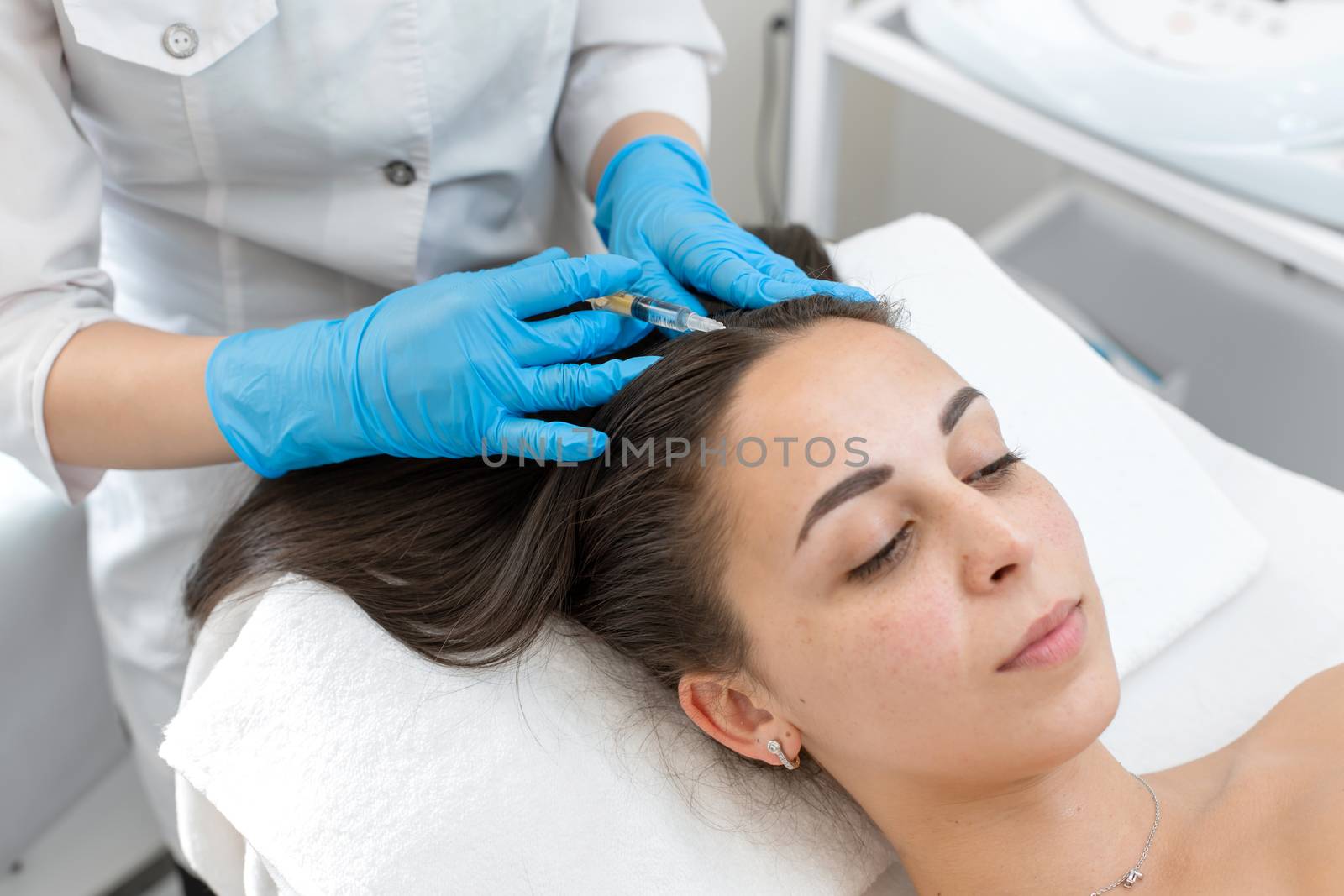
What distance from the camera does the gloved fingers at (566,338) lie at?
96cm

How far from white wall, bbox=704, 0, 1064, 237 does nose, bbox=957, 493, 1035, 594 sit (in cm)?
149

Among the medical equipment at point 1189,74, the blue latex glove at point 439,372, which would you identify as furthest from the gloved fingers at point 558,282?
the medical equipment at point 1189,74

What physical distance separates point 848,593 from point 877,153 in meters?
2.09

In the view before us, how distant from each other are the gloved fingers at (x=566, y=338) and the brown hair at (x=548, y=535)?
0.17 feet

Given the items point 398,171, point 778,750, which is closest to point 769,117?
point 398,171

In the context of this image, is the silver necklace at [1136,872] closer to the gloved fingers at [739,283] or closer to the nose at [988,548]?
the nose at [988,548]

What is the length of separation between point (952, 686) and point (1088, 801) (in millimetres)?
233

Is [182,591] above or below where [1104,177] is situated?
below

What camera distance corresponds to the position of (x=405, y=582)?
1052 mm

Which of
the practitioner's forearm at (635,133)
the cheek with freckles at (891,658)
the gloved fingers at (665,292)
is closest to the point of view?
the cheek with freckles at (891,658)

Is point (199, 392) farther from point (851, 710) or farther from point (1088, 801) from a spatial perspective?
point (1088, 801)

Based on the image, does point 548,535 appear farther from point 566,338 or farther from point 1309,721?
point 1309,721

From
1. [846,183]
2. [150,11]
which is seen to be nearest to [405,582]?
[150,11]

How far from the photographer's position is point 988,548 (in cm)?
84
